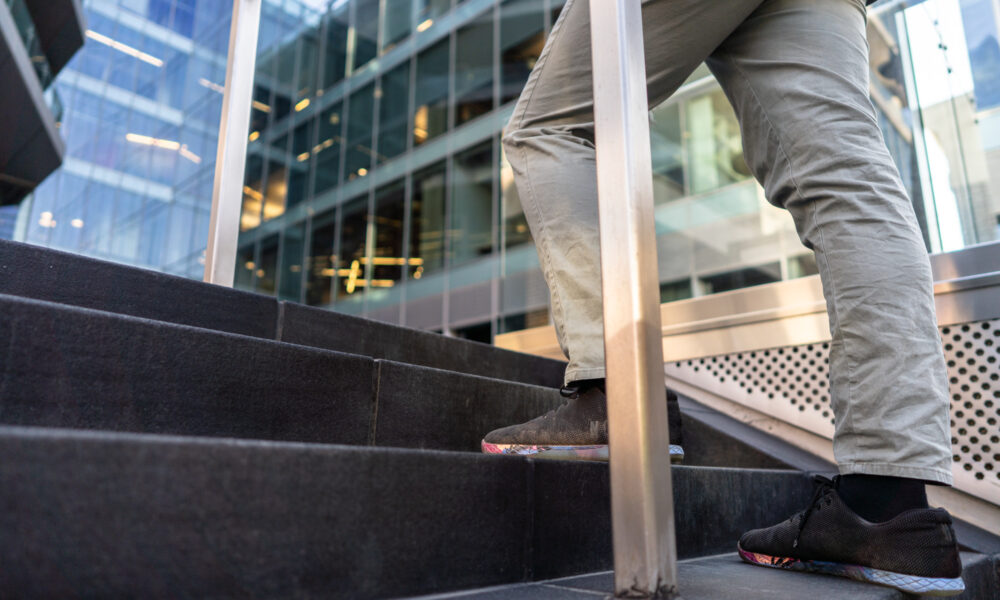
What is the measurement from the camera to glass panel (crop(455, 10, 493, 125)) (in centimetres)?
1010

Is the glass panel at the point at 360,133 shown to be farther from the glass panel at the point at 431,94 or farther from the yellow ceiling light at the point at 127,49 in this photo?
the yellow ceiling light at the point at 127,49

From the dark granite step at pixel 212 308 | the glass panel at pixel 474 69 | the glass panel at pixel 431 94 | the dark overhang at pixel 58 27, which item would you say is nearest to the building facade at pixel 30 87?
the dark overhang at pixel 58 27

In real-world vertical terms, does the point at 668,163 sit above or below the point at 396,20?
below

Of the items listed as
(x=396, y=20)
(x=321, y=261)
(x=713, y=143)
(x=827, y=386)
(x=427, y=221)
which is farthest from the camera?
(x=321, y=261)

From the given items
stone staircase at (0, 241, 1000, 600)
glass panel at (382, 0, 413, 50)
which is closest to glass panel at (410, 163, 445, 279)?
glass panel at (382, 0, 413, 50)

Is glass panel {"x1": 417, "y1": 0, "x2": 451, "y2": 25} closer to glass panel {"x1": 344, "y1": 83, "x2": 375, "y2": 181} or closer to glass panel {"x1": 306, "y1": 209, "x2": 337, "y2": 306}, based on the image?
glass panel {"x1": 344, "y1": 83, "x2": 375, "y2": 181}

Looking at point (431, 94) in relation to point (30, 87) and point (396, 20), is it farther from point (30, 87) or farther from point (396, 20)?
point (30, 87)

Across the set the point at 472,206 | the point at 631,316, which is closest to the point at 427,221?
the point at 472,206

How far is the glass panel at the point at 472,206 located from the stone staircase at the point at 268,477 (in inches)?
307

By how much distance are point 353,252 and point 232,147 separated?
1000 centimetres

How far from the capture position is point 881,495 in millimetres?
1043

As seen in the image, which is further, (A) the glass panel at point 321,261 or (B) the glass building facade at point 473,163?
(A) the glass panel at point 321,261

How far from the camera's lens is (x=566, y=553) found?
1.04 metres

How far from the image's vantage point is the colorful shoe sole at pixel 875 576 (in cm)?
98
